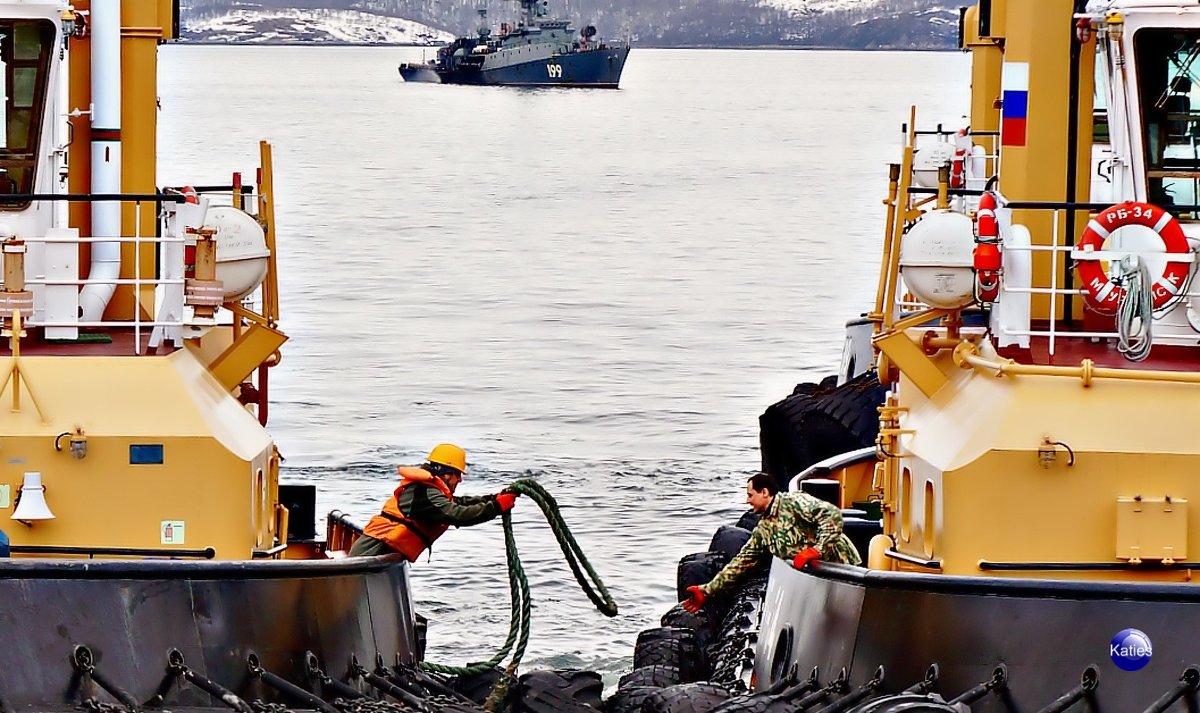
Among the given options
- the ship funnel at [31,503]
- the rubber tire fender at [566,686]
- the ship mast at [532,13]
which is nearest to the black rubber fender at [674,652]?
the rubber tire fender at [566,686]

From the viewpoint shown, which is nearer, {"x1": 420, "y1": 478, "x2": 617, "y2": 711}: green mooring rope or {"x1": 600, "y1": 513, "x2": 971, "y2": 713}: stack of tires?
{"x1": 600, "y1": 513, "x2": 971, "y2": 713}: stack of tires

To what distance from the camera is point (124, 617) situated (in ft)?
34.4

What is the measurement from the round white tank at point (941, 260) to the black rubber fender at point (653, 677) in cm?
377

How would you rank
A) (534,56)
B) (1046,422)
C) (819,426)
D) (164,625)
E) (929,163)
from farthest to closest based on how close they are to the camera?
(534,56) < (819,426) < (929,163) < (1046,422) < (164,625)

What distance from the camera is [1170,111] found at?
12469mm

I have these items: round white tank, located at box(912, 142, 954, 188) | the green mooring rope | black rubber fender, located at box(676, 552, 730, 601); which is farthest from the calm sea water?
the green mooring rope

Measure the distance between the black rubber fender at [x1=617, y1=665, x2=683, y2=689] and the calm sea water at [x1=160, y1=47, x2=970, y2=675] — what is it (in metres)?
3.39

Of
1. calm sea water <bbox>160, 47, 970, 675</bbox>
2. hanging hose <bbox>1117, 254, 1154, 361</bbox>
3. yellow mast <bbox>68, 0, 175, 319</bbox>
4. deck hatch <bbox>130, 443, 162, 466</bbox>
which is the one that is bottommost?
calm sea water <bbox>160, 47, 970, 675</bbox>

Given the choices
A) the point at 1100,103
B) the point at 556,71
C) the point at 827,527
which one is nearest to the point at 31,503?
the point at 827,527

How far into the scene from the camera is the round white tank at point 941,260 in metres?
11.8

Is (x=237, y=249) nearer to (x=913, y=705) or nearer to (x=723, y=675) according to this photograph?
(x=723, y=675)

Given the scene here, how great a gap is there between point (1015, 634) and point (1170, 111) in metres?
3.57

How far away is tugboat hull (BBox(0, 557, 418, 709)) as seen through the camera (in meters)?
10.2

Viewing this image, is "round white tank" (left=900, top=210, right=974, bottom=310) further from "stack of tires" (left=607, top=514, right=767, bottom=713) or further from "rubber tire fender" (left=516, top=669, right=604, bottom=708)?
"rubber tire fender" (left=516, top=669, right=604, bottom=708)
